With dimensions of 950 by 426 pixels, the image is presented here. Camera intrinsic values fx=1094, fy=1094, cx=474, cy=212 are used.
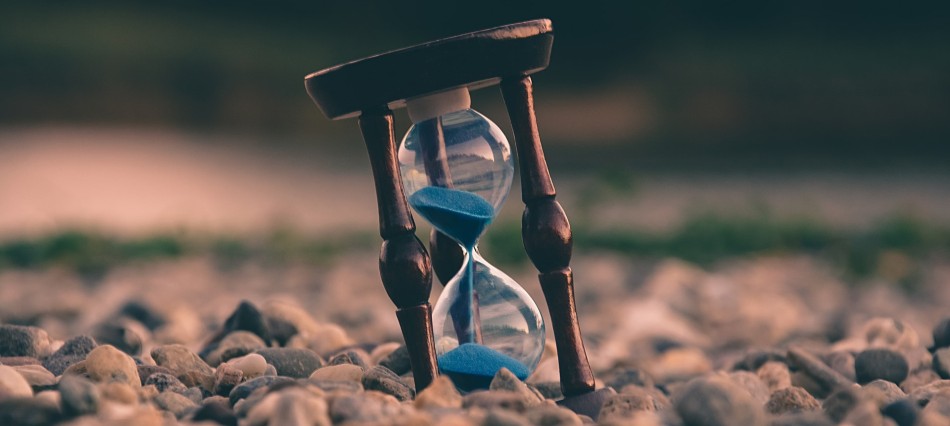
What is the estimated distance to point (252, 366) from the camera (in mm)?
2176

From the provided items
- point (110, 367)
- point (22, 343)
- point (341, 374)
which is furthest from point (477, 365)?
point (22, 343)

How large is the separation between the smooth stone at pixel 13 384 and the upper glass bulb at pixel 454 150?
30.0 inches

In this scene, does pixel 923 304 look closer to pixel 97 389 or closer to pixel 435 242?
pixel 435 242

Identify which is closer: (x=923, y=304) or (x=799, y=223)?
(x=923, y=304)

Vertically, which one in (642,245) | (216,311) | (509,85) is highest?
(509,85)

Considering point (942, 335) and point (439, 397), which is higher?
point (439, 397)

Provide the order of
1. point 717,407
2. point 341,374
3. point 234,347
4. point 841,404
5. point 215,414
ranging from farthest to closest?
point 234,347, point 341,374, point 841,404, point 215,414, point 717,407

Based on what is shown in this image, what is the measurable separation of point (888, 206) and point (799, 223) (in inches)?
87.2

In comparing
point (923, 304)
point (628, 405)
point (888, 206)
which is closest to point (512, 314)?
point (628, 405)

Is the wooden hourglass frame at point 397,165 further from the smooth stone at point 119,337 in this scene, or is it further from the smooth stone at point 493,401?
the smooth stone at point 119,337

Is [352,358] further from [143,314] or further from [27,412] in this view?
[143,314]

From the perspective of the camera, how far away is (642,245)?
659 cm

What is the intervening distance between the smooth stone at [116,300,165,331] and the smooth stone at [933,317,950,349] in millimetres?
2260

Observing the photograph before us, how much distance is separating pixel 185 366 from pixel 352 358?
37cm
